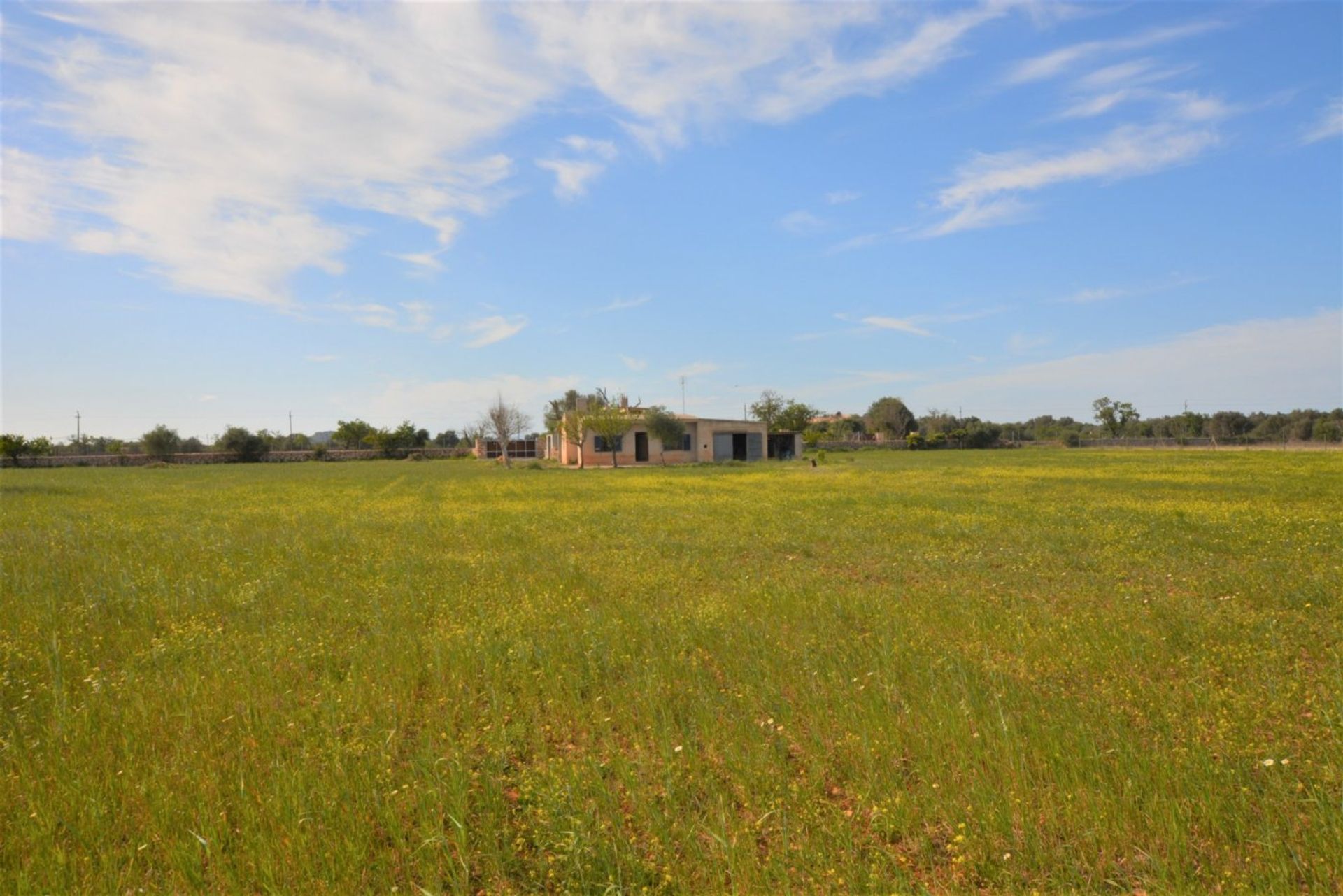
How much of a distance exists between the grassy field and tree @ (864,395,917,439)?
93.4 meters

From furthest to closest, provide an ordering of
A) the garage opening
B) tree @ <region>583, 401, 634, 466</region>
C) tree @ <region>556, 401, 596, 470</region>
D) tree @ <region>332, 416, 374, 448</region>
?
tree @ <region>332, 416, 374, 448</region>, the garage opening, tree @ <region>556, 401, 596, 470</region>, tree @ <region>583, 401, 634, 466</region>

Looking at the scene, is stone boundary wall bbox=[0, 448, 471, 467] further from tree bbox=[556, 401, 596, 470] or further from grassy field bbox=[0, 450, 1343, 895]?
grassy field bbox=[0, 450, 1343, 895]

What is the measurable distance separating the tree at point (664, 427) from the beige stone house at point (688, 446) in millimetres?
436

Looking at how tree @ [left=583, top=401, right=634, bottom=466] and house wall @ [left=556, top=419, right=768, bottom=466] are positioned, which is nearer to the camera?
tree @ [left=583, top=401, right=634, bottom=466]

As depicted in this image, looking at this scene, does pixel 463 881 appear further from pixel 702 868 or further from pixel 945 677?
pixel 945 677

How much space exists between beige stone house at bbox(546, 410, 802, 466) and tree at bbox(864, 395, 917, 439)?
41550mm

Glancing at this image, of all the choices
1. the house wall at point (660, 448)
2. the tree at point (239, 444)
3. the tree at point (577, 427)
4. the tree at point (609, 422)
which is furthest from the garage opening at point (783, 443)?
the tree at point (239, 444)

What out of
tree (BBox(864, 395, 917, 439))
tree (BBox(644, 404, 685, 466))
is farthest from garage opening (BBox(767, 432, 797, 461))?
tree (BBox(864, 395, 917, 439))

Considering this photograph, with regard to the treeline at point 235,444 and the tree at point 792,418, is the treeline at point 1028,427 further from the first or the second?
the treeline at point 235,444

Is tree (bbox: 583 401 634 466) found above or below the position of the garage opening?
above

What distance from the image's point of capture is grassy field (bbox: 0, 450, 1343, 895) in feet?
12.3

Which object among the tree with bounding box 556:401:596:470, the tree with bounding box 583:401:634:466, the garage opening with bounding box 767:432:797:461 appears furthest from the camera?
the garage opening with bounding box 767:432:797:461

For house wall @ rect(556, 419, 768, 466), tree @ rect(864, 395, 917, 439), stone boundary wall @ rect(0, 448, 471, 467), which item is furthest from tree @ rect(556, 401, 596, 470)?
tree @ rect(864, 395, 917, 439)

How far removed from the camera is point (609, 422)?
5284cm
